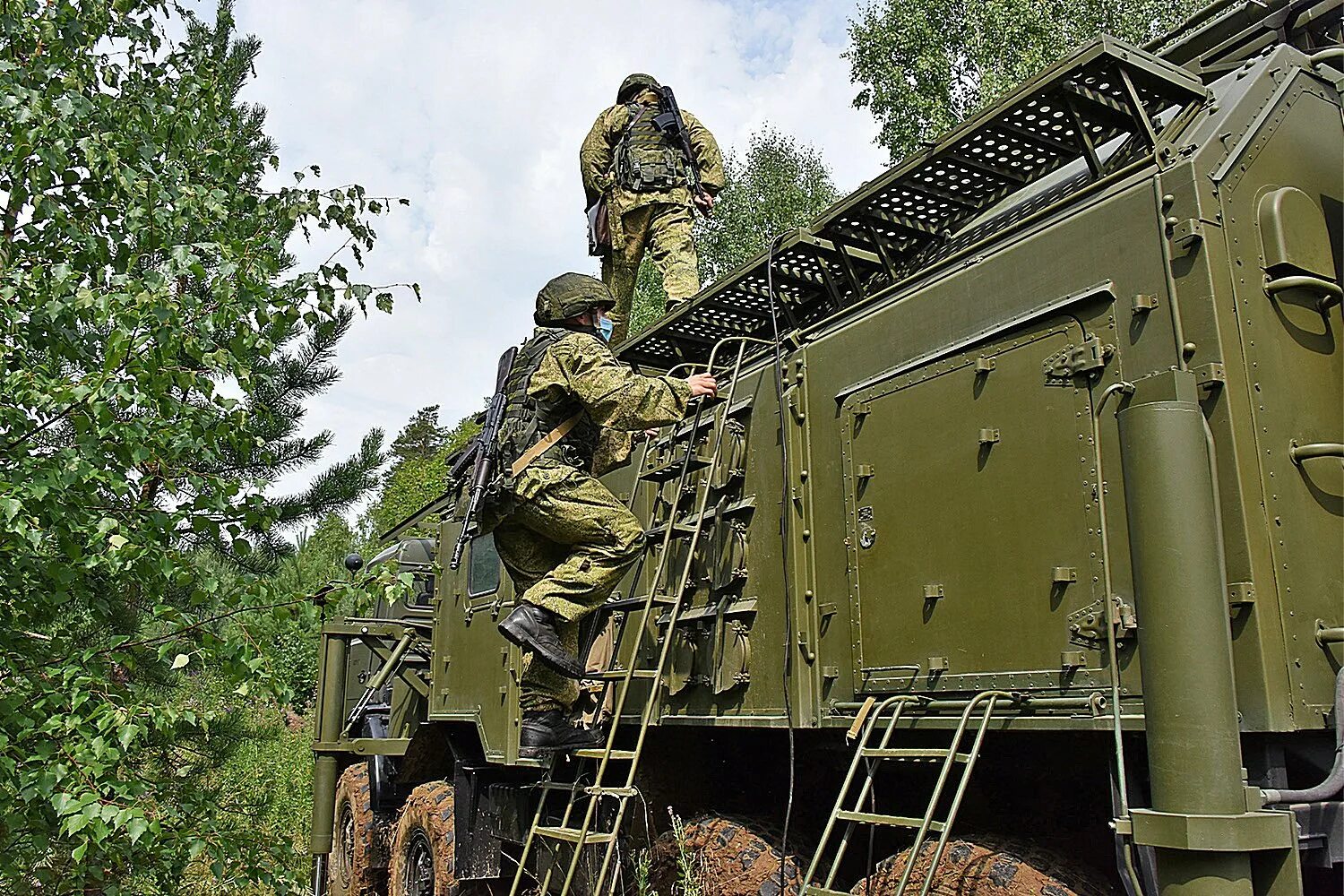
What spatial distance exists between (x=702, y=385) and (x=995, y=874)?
7.55 feet

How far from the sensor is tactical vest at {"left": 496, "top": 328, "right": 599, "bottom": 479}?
5.26 m

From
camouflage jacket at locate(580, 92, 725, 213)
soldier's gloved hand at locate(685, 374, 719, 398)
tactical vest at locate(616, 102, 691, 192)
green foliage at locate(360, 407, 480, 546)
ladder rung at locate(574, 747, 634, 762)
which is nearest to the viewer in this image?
ladder rung at locate(574, 747, 634, 762)

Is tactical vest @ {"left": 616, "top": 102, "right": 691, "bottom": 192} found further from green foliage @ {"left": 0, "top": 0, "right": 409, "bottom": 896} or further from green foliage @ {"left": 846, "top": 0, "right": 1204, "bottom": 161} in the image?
green foliage @ {"left": 846, "top": 0, "right": 1204, "bottom": 161}

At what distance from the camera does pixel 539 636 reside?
16.6ft

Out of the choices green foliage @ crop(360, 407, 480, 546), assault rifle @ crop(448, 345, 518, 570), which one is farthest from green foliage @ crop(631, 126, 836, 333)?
assault rifle @ crop(448, 345, 518, 570)

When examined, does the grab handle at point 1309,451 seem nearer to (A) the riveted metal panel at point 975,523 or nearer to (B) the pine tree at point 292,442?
(A) the riveted metal panel at point 975,523

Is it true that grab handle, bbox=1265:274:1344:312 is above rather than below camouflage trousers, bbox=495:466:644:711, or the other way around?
above

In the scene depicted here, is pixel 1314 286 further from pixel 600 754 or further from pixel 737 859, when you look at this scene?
pixel 600 754

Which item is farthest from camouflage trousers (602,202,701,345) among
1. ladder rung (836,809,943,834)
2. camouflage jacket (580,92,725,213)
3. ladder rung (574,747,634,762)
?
ladder rung (836,809,943,834)

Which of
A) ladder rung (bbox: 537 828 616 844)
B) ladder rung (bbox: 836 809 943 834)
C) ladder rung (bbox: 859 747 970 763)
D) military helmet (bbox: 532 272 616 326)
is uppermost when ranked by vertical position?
military helmet (bbox: 532 272 616 326)

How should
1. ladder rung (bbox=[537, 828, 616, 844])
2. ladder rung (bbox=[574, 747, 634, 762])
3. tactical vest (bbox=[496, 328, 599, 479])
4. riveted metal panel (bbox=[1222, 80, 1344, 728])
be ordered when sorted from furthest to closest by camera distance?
tactical vest (bbox=[496, 328, 599, 479]) → ladder rung (bbox=[574, 747, 634, 762]) → ladder rung (bbox=[537, 828, 616, 844]) → riveted metal panel (bbox=[1222, 80, 1344, 728])

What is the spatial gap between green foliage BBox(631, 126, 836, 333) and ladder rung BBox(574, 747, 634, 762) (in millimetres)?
22093

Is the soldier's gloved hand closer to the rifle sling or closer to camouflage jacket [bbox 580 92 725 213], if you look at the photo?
the rifle sling

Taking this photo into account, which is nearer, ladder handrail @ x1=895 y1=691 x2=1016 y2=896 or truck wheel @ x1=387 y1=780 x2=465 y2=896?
ladder handrail @ x1=895 y1=691 x2=1016 y2=896
